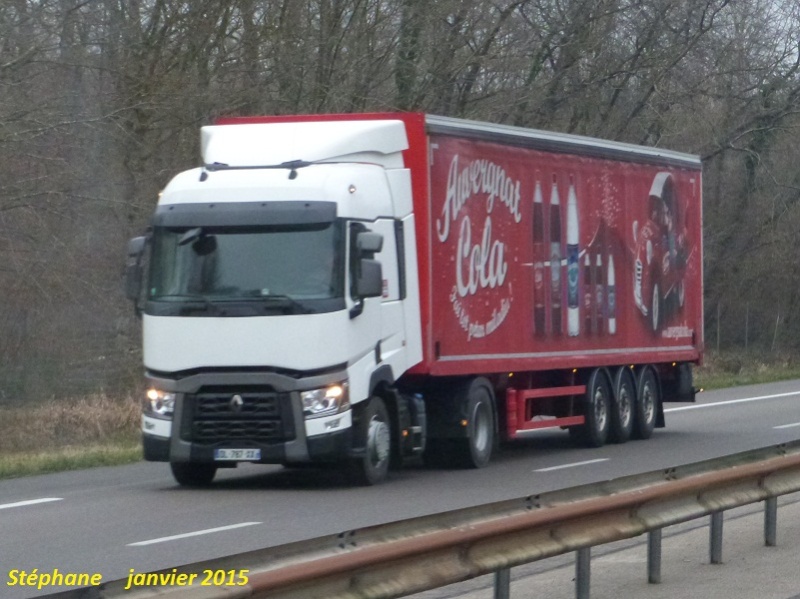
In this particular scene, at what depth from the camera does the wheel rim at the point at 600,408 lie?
61.7 feet

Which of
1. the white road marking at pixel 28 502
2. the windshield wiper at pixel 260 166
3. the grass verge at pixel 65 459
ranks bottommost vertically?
the grass verge at pixel 65 459

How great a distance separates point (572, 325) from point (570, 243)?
100 cm

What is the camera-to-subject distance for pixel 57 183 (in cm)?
2209

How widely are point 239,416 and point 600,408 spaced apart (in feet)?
22.4

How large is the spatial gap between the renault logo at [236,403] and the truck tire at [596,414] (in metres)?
6.29

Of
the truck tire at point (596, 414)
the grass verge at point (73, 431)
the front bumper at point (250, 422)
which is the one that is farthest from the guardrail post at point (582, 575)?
the truck tire at point (596, 414)

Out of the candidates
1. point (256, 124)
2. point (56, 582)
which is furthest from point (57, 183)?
point (56, 582)

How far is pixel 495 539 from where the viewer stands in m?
7.02

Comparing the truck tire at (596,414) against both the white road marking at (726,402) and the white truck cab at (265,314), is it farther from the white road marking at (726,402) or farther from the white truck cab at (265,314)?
the white road marking at (726,402)

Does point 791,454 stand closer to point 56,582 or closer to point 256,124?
point 56,582

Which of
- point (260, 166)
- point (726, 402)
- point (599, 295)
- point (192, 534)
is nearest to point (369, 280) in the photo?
point (260, 166)

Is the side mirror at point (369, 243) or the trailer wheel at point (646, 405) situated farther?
the trailer wheel at point (646, 405)

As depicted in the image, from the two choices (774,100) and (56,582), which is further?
(774,100)

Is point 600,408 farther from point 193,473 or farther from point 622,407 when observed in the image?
point 193,473
